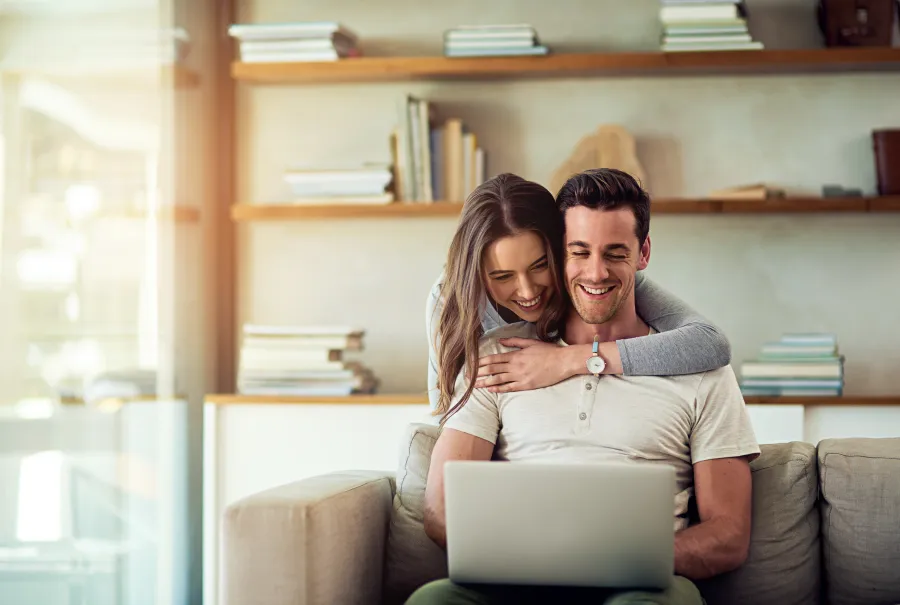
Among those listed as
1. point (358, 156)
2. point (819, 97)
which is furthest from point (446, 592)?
point (819, 97)

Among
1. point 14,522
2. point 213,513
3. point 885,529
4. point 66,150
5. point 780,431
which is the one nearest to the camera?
point 885,529

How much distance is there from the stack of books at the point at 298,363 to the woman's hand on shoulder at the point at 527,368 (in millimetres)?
1122

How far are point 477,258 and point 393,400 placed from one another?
107 cm

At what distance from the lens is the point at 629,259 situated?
2070mm

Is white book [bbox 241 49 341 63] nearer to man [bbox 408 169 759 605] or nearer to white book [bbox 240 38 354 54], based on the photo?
white book [bbox 240 38 354 54]

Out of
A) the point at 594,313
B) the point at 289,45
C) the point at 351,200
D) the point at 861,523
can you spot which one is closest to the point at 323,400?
the point at 351,200

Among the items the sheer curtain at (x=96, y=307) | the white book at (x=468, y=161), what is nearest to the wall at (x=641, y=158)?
the white book at (x=468, y=161)

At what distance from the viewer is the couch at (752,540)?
1740 mm

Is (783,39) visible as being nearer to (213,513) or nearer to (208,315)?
(208,315)

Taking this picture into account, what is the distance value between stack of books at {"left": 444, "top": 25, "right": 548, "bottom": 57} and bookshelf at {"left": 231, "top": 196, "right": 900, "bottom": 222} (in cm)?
47

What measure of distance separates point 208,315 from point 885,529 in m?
2.27

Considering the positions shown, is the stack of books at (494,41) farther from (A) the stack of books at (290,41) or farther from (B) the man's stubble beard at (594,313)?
(B) the man's stubble beard at (594,313)

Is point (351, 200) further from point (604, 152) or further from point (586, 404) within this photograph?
point (586, 404)

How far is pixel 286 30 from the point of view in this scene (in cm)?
326
